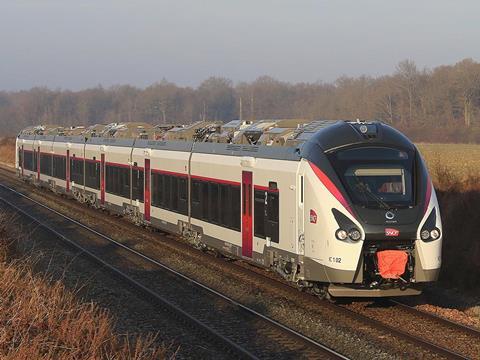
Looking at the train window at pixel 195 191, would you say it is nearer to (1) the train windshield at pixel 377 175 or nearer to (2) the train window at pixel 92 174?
(1) the train windshield at pixel 377 175

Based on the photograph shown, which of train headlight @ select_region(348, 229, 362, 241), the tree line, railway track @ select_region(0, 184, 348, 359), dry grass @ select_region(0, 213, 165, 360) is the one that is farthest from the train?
the tree line

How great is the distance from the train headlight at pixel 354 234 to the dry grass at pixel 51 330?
3.63 m

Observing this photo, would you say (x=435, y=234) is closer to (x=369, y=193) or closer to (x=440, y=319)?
(x=369, y=193)

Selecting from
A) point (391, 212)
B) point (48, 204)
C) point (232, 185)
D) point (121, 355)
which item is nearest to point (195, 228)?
point (232, 185)

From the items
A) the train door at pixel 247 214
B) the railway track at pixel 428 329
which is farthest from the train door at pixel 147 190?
the railway track at pixel 428 329

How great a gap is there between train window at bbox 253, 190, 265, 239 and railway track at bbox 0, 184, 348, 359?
150 cm

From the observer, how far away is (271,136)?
15078 millimetres

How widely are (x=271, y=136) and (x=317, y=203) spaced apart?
3525mm

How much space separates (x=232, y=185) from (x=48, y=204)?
63.9 ft

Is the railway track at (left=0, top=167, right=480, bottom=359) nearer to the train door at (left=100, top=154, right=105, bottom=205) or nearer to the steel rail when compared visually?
the steel rail

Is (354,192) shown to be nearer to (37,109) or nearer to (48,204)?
(48,204)

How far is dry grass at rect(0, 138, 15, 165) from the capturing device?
76.6m

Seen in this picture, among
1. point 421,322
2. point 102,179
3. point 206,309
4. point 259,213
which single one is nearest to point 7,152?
point 102,179

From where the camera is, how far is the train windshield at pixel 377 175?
11750 millimetres
